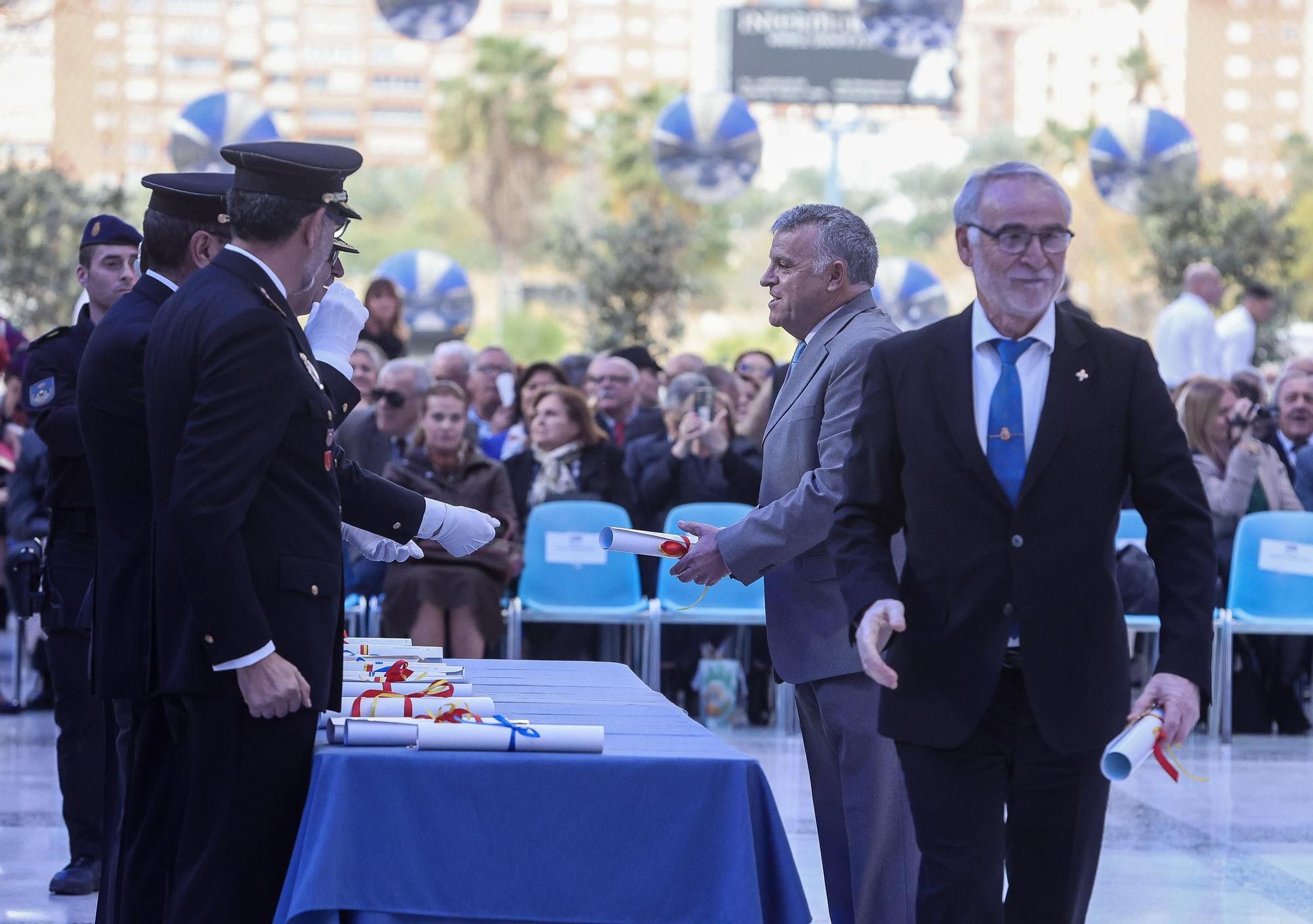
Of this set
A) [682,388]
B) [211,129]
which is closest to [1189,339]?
[682,388]

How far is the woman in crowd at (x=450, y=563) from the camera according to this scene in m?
8.35

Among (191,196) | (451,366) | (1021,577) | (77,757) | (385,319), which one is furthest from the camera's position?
(385,319)

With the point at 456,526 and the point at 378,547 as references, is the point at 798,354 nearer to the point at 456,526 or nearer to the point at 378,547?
the point at 456,526

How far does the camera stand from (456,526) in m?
4.11

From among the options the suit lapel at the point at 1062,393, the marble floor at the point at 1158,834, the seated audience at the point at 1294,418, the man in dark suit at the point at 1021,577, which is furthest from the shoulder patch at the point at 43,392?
the seated audience at the point at 1294,418

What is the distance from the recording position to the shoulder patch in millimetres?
5305

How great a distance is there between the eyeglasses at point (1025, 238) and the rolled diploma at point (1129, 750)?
2.85ft

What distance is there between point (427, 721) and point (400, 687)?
0.43 m

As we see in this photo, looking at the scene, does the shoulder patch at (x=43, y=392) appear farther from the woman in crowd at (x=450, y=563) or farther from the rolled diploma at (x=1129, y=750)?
the rolled diploma at (x=1129, y=750)

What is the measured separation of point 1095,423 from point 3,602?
9.87m

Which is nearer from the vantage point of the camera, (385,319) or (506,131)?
(385,319)

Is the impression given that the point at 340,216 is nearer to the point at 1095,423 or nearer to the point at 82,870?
the point at 1095,423

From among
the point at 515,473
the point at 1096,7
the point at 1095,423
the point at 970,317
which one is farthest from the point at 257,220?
the point at 1096,7

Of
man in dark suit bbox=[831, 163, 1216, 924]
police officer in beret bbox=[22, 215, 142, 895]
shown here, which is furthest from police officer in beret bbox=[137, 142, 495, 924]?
police officer in beret bbox=[22, 215, 142, 895]
